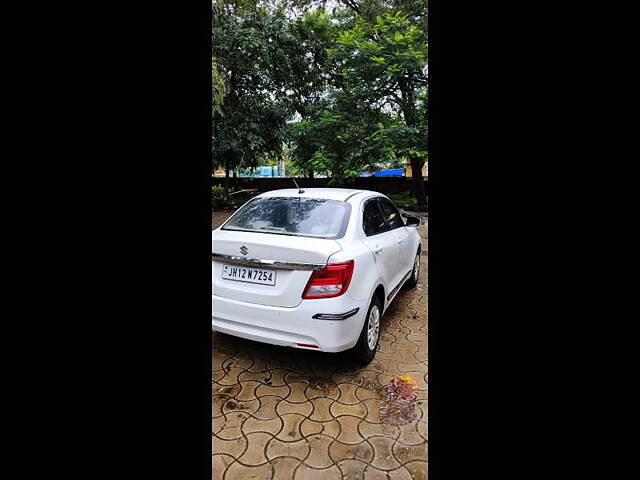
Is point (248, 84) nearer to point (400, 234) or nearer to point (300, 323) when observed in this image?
point (400, 234)

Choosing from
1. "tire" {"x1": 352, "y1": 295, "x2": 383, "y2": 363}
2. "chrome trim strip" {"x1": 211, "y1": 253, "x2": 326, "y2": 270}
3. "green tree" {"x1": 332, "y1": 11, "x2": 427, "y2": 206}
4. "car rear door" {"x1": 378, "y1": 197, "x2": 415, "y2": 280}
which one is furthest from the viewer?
"green tree" {"x1": 332, "y1": 11, "x2": 427, "y2": 206}

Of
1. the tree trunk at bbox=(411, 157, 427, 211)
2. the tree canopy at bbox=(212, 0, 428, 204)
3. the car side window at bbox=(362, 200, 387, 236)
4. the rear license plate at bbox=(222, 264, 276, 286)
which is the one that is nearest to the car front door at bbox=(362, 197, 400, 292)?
the car side window at bbox=(362, 200, 387, 236)

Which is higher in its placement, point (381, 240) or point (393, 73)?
point (393, 73)

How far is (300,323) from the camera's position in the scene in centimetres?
268

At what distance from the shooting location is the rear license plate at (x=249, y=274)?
9.04 feet

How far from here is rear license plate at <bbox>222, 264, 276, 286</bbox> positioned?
2.76 metres

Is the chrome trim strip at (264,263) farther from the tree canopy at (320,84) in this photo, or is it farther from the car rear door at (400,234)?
the tree canopy at (320,84)

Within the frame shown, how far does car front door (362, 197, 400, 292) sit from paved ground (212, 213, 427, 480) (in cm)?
65

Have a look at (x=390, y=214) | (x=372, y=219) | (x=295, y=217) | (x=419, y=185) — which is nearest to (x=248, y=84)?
(x=419, y=185)

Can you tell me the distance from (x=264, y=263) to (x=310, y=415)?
1.04 metres

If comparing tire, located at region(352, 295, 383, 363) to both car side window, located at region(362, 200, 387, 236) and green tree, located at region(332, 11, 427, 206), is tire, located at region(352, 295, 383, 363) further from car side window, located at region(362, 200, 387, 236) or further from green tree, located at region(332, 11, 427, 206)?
green tree, located at region(332, 11, 427, 206)
